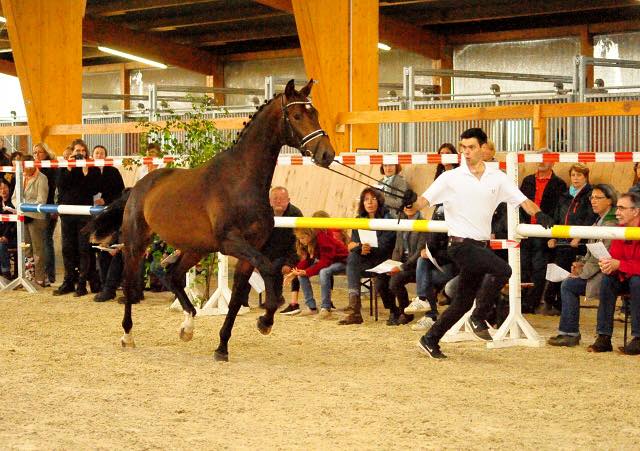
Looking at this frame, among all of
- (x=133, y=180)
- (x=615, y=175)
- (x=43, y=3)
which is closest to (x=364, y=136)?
(x=133, y=180)

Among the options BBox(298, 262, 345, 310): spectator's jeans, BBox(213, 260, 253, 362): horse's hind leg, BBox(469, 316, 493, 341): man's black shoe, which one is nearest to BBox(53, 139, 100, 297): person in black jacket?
BBox(298, 262, 345, 310): spectator's jeans

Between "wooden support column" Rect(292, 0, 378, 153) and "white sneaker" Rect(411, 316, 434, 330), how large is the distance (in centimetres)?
603

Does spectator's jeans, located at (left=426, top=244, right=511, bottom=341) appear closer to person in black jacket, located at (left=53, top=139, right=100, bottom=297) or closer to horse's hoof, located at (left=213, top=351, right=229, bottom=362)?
horse's hoof, located at (left=213, top=351, right=229, bottom=362)

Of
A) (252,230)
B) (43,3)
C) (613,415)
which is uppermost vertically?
(43,3)

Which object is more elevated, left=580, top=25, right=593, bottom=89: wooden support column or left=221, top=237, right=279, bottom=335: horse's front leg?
left=580, top=25, right=593, bottom=89: wooden support column

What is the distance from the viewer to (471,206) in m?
7.48

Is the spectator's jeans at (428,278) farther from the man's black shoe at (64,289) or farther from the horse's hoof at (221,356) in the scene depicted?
the man's black shoe at (64,289)

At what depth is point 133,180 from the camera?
48.5 ft

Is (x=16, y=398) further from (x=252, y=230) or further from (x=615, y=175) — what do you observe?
(x=615, y=175)

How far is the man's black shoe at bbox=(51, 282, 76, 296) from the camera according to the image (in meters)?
12.5

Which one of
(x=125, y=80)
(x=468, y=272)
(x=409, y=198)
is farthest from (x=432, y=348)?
(x=125, y=80)

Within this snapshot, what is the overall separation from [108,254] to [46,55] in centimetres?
626

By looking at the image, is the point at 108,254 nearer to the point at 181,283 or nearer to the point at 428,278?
the point at 181,283

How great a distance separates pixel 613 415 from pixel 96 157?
8.46 meters
